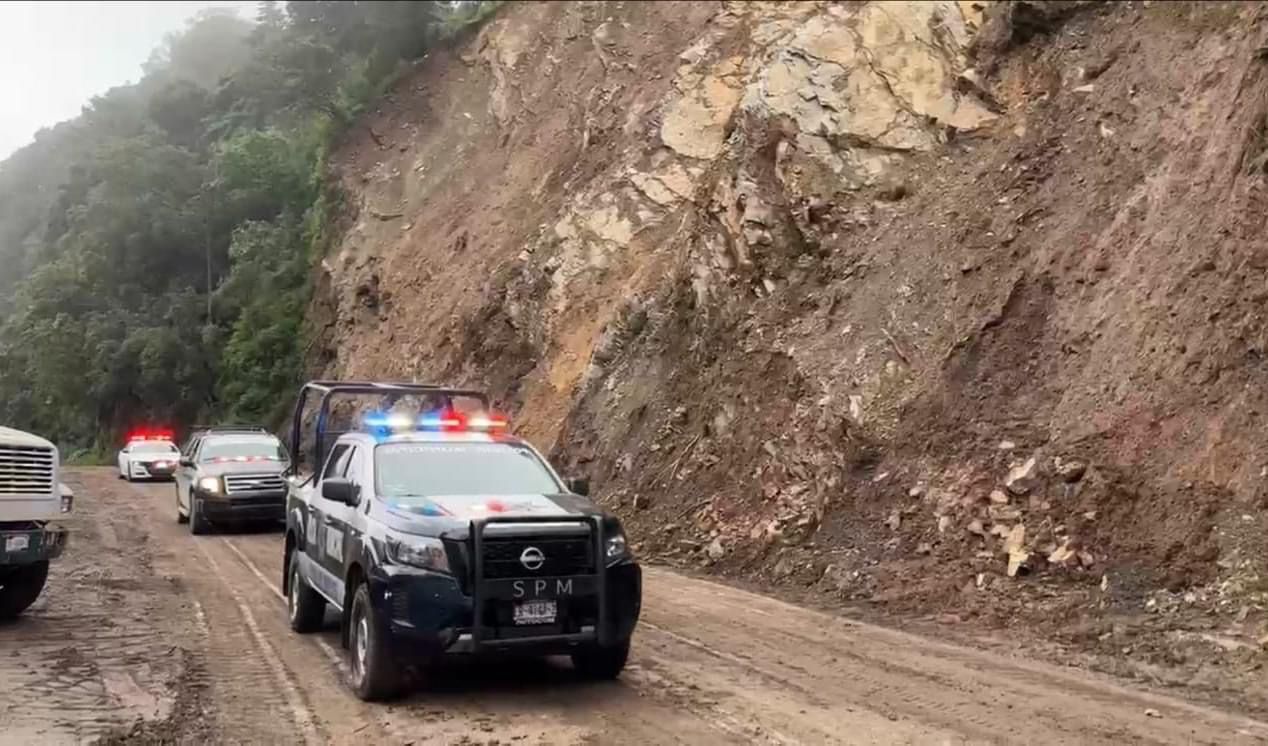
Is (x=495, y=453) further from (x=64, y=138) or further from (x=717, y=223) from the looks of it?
(x=64, y=138)

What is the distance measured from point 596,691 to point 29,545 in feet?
17.8

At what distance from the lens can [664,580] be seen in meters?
12.5

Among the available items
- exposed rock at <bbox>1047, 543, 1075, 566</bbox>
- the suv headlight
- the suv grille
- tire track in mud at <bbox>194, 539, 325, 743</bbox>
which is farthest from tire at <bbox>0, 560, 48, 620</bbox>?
exposed rock at <bbox>1047, 543, 1075, 566</bbox>

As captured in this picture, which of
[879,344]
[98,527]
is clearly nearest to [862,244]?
[879,344]

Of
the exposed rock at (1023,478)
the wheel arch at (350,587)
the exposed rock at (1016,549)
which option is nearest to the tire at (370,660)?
the wheel arch at (350,587)

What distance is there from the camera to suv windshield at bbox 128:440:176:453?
30608mm

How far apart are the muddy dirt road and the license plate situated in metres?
0.56

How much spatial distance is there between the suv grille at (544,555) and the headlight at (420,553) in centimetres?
28

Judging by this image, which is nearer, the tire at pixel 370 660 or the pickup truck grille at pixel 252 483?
the tire at pixel 370 660

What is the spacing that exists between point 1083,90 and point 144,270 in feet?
142

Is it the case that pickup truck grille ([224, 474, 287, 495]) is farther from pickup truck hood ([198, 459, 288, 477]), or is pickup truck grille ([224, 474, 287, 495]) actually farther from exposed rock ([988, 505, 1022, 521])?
exposed rock ([988, 505, 1022, 521])

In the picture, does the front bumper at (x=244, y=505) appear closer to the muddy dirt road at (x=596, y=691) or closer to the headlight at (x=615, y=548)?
the muddy dirt road at (x=596, y=691)

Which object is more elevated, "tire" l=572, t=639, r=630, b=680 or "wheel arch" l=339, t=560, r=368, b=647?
A: "wheel arch" l=339, t=560, r=368, b=647

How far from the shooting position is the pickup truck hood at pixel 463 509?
7023 millimetres
